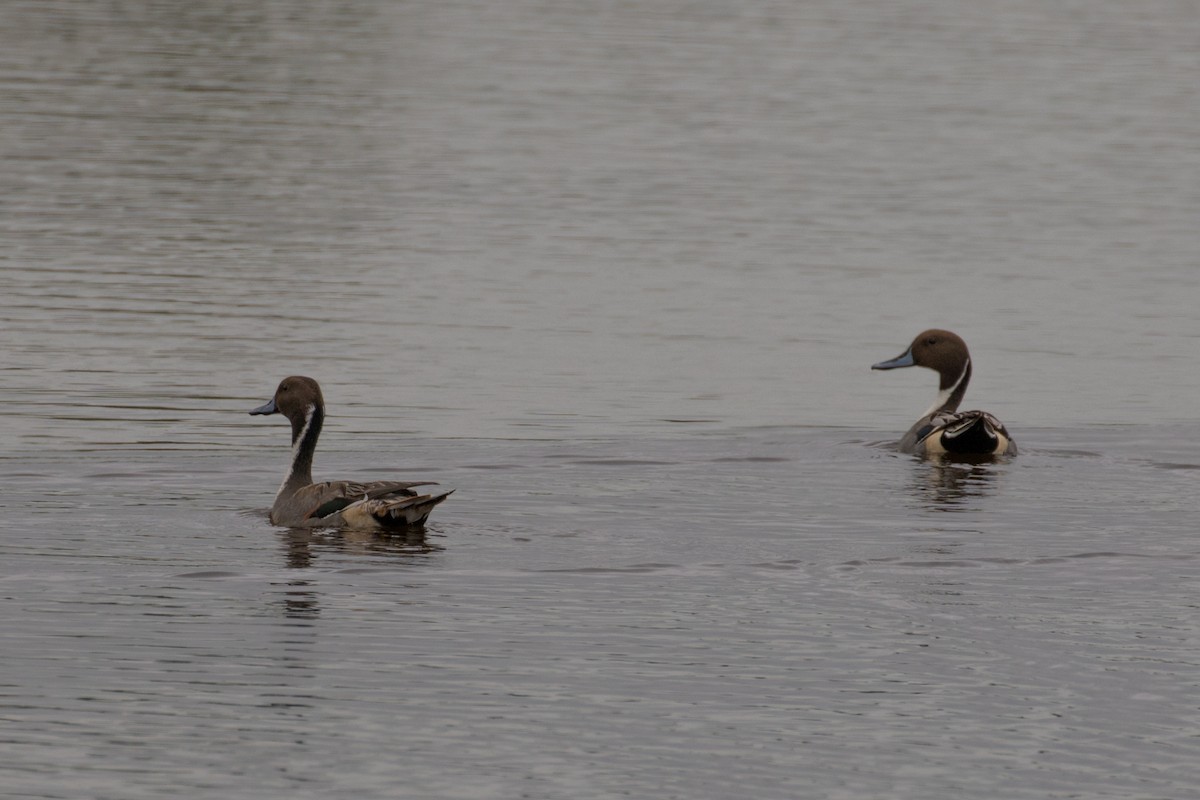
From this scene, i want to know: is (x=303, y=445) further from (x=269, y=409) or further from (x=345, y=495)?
(x=345, y=495)

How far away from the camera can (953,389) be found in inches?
848

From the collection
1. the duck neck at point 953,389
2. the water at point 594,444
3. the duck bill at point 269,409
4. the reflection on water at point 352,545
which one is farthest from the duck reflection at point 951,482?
the duck bill at point 269,409

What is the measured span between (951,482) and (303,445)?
4.71 meters

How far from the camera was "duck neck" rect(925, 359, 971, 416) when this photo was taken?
21.4 metres

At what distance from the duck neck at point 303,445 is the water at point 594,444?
42 cm

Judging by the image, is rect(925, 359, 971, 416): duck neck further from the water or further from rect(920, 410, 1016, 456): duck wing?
rect(920, 410, 1016, 456): duck wing

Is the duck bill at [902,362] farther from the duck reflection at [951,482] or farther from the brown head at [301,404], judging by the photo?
the brown head at [301,404]

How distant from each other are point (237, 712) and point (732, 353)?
13.9 metres

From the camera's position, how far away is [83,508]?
16.2m

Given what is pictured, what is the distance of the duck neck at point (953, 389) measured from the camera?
843 inches

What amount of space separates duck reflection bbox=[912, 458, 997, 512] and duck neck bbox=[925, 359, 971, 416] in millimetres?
2209

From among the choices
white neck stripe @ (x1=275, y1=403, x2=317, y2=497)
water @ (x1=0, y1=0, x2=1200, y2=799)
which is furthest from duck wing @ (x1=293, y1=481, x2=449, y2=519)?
white neck stripe @ (x1=275, y1=403, x2=317, y2=497)

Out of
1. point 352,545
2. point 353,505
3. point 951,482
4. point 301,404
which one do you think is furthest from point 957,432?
point 352,545

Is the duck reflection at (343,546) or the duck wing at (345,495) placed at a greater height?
the duck wing at (345,495)
